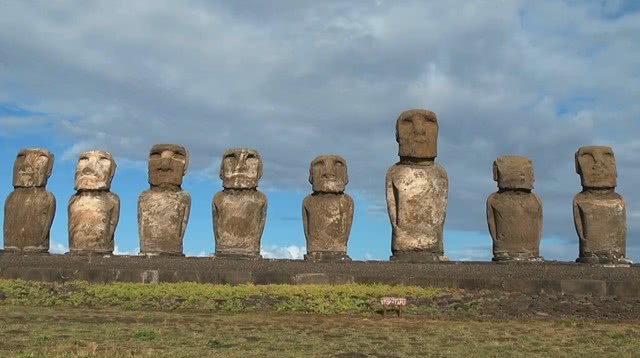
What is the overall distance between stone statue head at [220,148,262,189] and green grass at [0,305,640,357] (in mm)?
6730

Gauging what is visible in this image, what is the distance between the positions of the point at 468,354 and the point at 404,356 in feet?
2.33

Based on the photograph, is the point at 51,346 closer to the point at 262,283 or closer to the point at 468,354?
the point at 468,354

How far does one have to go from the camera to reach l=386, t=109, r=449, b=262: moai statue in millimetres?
17797

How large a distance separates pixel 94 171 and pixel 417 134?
7.59 metres

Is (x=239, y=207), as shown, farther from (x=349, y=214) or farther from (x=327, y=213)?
(x=349, y=214)

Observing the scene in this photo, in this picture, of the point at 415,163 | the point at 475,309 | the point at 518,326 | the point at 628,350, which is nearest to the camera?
the point at 628,350

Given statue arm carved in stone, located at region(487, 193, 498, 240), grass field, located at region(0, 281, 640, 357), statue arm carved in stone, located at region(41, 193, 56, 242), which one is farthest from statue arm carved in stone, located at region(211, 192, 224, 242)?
statue arm carved in stone, located at region(487, 193, 498, 240)

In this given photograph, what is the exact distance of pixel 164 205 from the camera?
771 inches

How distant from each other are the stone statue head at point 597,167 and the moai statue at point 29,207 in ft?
39.5

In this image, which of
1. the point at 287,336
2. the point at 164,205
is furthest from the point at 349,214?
the point at 287,336

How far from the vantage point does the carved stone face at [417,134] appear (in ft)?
59.1

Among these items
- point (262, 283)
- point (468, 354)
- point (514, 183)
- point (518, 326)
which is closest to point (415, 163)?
point (514, 183)

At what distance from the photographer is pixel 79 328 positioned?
10352 millimetres

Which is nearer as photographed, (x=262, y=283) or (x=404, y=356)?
(x=404, y=356)
